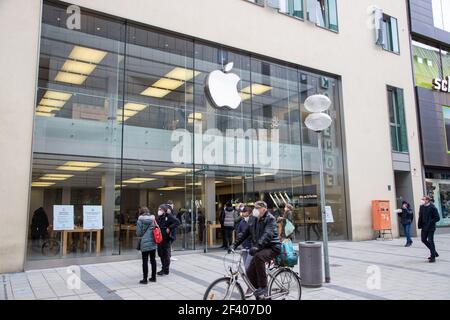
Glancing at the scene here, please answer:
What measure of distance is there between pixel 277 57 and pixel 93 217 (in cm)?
973

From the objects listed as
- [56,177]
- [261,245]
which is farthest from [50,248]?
[261,245]

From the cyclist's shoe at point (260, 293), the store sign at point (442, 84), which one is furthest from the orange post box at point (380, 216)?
the cyclist's shoe at point (260, 293)

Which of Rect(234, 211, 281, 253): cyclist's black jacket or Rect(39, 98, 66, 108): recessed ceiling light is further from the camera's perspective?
Rect(39, 98, 66, 108): recessed ceiling light

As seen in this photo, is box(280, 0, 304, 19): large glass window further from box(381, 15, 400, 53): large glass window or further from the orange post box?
the orange post box

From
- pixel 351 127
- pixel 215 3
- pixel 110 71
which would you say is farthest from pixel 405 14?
pixel 110 71

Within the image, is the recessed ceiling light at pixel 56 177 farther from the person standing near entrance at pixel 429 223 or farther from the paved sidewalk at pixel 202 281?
the person standing near entrance at pixel 429 223

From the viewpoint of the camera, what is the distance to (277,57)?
54.6 feet

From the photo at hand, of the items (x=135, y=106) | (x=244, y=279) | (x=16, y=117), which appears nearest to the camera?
(x=244, y=279)

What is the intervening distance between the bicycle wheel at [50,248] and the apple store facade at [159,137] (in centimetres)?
5

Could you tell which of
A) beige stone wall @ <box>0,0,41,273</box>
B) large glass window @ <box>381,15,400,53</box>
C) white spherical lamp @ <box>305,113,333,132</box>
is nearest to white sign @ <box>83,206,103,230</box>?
beige stone wall @ <box>0,0,41,273</box>

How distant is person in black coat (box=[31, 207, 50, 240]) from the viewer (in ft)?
34.9

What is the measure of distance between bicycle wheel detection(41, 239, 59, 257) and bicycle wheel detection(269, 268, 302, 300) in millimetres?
7287

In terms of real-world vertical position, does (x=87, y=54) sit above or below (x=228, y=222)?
above

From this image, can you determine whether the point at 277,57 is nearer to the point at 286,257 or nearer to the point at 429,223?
the point at 429,223
